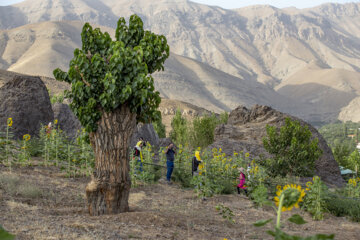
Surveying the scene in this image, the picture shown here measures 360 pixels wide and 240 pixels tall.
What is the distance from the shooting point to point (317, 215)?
8.68 metres

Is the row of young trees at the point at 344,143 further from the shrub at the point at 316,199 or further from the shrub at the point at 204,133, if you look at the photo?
the shrub at the point at 316,199

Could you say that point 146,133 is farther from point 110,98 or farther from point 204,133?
point 110,98

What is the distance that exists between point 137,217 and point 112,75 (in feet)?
7.37

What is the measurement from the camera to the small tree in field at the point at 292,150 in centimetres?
1290

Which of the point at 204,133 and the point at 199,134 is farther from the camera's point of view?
the point at 199,134

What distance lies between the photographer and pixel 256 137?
739 inches

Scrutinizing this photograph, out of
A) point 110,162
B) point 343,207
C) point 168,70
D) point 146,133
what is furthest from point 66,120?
point 168,70

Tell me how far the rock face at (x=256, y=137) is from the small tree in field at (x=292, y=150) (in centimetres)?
270

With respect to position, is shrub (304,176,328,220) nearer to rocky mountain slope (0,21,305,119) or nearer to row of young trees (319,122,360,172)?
row of young trees (319,122,360,172)

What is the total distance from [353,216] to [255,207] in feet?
7.95

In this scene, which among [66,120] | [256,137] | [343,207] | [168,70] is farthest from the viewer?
[168,70]

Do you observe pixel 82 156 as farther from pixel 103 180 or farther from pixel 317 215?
pixel 317 215

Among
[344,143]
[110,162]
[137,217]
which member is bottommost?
[137,217]

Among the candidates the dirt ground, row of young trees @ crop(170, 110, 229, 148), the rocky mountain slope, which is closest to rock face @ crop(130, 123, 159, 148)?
row of young trees @ crop(170, 110, 229, 148)
